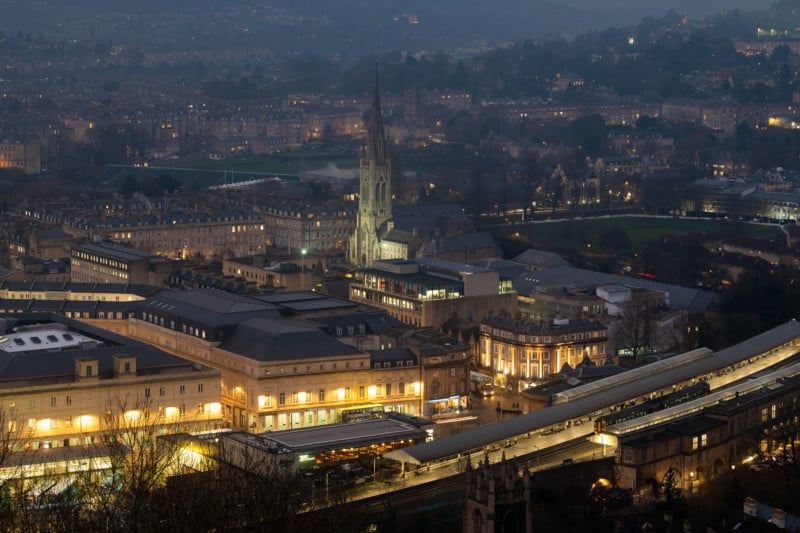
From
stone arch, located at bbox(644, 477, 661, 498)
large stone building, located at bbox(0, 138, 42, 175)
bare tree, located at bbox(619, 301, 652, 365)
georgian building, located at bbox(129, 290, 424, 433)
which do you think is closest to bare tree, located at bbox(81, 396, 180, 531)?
georgian building, located at bbox(129, 290, 424, 433)

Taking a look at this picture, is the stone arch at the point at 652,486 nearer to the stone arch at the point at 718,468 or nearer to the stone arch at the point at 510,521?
the stone arch at the point at 718,468

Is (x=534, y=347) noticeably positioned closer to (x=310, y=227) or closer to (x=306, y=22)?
(x=310, y=227)

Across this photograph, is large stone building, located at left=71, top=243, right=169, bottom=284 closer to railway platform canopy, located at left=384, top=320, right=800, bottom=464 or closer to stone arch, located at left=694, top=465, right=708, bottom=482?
railway platform canopy, located at left=384, top=320, right=800, bottom=464

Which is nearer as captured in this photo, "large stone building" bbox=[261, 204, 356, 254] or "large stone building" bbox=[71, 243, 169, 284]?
"large stone building" bbox=[71, 243, 169, 284]

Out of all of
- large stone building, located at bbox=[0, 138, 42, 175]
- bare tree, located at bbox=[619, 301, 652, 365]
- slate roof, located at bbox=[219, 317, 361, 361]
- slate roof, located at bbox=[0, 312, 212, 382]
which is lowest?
large stone building, located at bbox=[0, 138, 42, 175]

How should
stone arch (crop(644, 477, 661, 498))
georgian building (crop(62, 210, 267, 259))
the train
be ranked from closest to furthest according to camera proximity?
1. stone arch (crop(644, 477, 661, 498))
2. the train
3. georgian building (crop(62, 210, 267, 259))

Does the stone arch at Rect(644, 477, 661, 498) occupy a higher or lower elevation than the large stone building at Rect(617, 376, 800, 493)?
lower
